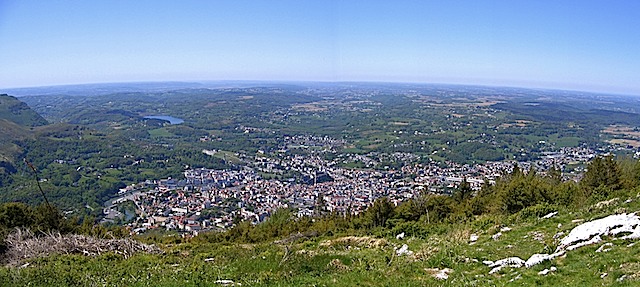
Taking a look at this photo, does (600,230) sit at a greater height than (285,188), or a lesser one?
greater

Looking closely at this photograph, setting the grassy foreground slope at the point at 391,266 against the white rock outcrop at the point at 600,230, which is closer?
the grassy foreground slope at the point at 391,266

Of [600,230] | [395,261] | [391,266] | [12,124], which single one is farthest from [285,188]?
[12,124]

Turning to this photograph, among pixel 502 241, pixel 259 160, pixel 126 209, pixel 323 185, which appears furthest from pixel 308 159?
pixel 502 241

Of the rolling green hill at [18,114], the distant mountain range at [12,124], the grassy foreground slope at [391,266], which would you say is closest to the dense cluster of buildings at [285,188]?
the grassy foreground slope at [391,266]

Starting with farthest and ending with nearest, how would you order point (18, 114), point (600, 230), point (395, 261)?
point (18, 114) → point (395, 261) → point (600, 230)

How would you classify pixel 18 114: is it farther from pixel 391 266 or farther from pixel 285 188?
pixel 391 266

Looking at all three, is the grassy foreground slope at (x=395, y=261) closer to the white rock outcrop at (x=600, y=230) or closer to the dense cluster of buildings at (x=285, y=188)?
the white rock outcrop at (x=600, y=230)

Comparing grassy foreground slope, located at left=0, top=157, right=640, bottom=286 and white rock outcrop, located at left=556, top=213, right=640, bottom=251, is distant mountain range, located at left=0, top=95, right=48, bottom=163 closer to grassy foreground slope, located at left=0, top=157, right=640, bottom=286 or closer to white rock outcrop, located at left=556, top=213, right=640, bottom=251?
grassy foreground slope, located at left=0, top=157, right=640, bottom=286

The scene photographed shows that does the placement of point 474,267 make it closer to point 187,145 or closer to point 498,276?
point 498,276
